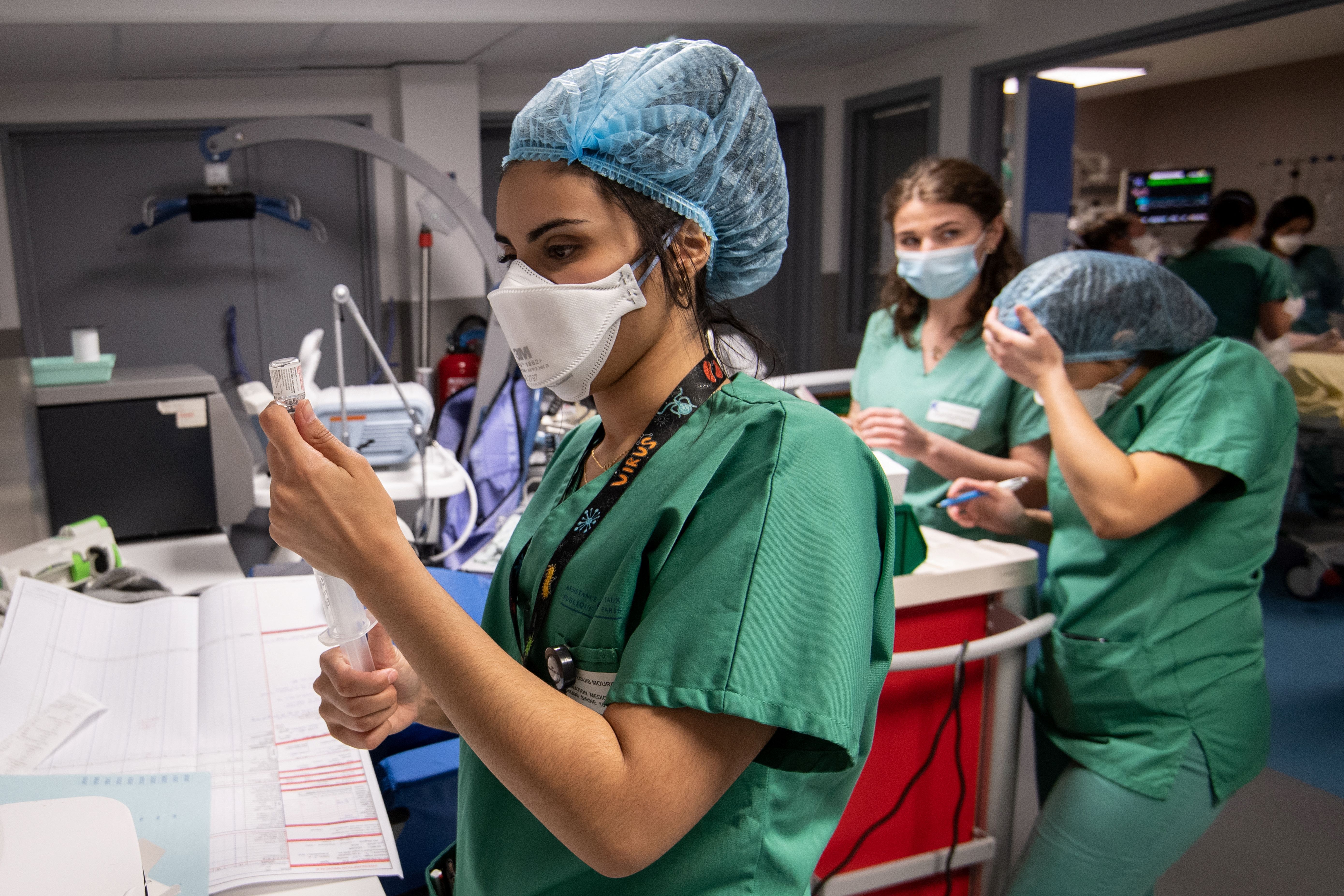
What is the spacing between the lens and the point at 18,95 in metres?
4.22

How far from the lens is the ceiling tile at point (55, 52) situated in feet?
10.6

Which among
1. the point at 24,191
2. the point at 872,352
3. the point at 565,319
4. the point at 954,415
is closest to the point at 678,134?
the point at 565,319

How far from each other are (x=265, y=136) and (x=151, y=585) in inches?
75.0

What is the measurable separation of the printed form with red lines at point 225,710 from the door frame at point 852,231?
4281 mm

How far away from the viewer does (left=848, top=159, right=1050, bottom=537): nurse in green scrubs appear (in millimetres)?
1905

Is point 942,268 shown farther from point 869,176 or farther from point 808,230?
point 808,230

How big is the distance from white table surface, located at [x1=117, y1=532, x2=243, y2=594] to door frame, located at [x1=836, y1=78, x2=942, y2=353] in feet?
12.5

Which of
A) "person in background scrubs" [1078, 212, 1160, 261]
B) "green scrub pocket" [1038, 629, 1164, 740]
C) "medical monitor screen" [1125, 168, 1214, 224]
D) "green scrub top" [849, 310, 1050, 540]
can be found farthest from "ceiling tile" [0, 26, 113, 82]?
"medical monitor screen" [1125, 168, 1214, 224]

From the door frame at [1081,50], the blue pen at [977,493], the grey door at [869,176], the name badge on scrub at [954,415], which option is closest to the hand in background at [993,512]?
the blue pen at [977,493]

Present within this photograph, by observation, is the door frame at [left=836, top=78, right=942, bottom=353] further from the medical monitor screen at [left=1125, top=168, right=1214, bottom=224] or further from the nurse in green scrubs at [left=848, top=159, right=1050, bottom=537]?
the nurse in green scrubs at [left=848, top=159, right=1050, bottom=537]

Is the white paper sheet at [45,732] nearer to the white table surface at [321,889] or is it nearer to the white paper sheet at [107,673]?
the white paper sheet at [107,673]

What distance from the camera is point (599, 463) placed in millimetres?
860

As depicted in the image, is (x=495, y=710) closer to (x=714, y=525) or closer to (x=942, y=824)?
(x=714, y=525)

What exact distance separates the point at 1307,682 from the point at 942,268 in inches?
85.6
